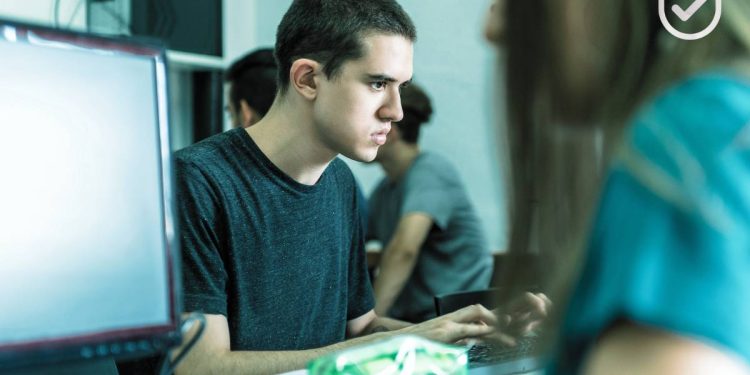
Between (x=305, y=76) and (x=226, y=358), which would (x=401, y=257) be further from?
(x=226, y=358)

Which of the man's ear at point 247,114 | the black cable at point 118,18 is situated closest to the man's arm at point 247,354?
the man's ear at point 247,114

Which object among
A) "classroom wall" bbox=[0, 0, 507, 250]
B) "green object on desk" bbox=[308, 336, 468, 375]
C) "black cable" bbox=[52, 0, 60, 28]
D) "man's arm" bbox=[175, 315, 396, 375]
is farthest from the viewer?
"classroom wall" bbox=[0, 0, 507, 250]

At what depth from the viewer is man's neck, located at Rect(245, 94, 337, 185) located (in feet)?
4.77

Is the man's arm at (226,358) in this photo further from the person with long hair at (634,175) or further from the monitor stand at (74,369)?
the person with long hair at (634,175)

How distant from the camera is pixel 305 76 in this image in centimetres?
149

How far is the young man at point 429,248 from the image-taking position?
2.46 metres

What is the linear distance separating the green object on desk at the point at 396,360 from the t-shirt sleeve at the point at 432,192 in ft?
5.05

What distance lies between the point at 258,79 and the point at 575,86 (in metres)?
1.88

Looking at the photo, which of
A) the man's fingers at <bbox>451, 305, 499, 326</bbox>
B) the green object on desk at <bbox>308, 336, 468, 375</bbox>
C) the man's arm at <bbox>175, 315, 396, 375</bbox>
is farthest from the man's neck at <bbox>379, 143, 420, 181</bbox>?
the green object on desk at <bbox>308, 336, 468, 375</bbox>

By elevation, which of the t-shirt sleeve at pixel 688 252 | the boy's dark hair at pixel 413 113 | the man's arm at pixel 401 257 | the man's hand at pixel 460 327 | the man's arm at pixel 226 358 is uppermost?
the t-shirt sleeve at pixel 688 252

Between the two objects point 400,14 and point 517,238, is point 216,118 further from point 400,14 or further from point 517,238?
point 517,238

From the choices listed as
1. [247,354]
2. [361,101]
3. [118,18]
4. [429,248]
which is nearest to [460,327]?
[247,354]

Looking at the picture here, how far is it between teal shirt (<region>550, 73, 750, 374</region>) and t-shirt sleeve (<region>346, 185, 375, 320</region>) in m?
1.26

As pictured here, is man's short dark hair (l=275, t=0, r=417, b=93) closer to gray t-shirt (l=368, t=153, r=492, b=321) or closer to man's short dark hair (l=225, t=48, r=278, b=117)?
man's short dark hair (l=225, t=48, r=278, b=117)
